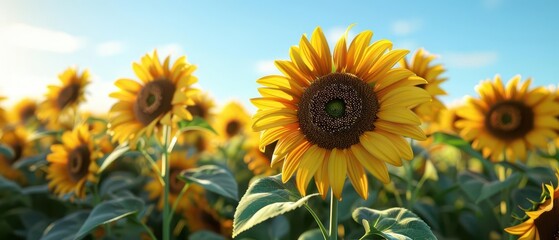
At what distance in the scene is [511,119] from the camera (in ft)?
12.8

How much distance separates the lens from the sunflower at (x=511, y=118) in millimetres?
3824

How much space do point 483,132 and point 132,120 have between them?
263 centimetres

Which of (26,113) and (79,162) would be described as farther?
(26,113)

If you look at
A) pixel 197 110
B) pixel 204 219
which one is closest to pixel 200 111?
pixel 197 110

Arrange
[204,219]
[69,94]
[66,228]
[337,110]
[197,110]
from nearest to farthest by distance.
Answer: [337,110], [66,228], [204,219], [69,94], [197,110]

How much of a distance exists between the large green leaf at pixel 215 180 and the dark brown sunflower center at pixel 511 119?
2.15 meters

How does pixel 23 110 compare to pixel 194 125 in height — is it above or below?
below

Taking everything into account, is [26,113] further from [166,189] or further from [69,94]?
[166,189]

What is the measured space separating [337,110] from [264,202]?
1.66 feet

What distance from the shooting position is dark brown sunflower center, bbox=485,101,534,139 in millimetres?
3885

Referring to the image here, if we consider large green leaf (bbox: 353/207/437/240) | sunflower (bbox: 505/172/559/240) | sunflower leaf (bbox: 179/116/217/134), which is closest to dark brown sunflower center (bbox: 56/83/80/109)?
sunflower leaf (bbox: 179/116/217/134)

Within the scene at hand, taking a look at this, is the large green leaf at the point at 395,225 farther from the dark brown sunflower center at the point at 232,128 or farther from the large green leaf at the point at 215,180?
the dark brown sunflower center at the point at 232,128

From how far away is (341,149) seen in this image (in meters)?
2.15

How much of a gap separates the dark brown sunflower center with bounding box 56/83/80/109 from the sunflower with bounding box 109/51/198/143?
185cm
